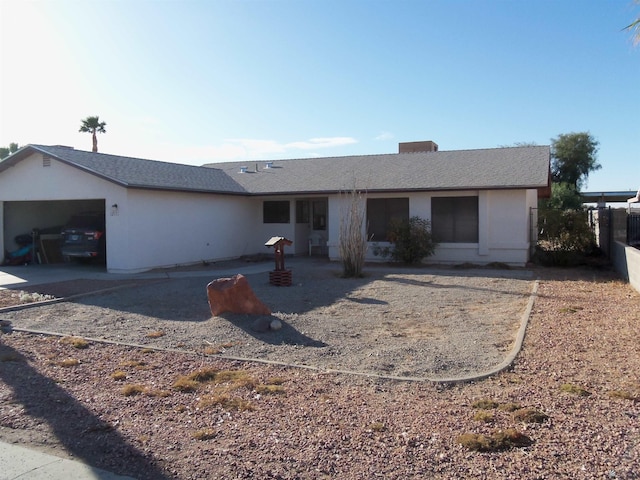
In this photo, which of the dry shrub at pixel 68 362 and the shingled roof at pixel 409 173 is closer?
the dry shrub at pixel 68 362

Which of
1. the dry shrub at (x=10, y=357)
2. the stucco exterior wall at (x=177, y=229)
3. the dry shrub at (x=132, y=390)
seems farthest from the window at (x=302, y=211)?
the dry shrub at (x=132, y=390)

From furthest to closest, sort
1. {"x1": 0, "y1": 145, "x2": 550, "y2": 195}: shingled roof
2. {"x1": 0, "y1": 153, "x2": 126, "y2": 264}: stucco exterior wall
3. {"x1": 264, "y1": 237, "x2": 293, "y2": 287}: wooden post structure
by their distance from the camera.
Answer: {"x1": 0, "y1": 145, "x2": 550, "y2": 195}: shingled roof < {"x1": 0, "y1": 153, "x2": 126, "y2": 264}: stucco exterior wall < {"x1": 264, "y1": 237, "x2": 293, "y2": 287}: wooden post structure

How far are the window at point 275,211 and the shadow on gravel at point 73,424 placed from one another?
15.5m

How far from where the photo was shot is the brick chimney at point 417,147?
2750 cm

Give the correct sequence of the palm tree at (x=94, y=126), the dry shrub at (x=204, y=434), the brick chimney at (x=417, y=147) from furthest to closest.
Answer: the palm tree at (x=94, y=126)
the brick chimney at (x=417, y=147)
the dry shrub at (x=204, y=434)

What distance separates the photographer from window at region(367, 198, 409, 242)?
19.6m

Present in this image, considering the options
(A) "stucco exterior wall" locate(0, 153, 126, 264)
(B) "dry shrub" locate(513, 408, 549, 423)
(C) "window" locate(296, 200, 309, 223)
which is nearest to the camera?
(B) "dry shrub" locate(513, 408, 549, 423)

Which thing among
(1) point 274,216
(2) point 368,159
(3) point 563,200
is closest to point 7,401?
(1) point 274,216

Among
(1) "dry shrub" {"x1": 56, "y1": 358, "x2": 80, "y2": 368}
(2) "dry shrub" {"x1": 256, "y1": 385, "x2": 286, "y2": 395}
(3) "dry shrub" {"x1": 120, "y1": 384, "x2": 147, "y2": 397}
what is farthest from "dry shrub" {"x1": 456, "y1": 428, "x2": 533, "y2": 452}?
(1) "dry shrub" {"x1": 56, "y1": 358, "x2": 80, "y2": 368}

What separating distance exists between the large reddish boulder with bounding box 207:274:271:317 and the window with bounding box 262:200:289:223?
41.0ft

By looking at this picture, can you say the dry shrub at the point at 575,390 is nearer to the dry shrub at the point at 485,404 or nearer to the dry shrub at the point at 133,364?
the dry shrub at the point at 485,404

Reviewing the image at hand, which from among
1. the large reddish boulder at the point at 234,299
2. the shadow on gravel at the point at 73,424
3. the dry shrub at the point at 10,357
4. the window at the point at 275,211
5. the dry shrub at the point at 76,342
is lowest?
the shadow on gravel at the point at 73,424

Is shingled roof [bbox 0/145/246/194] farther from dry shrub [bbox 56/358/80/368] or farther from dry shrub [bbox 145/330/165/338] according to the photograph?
dry shrub [bbox 56/358/80/368]

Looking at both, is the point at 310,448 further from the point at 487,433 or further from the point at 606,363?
the point at 606,363
